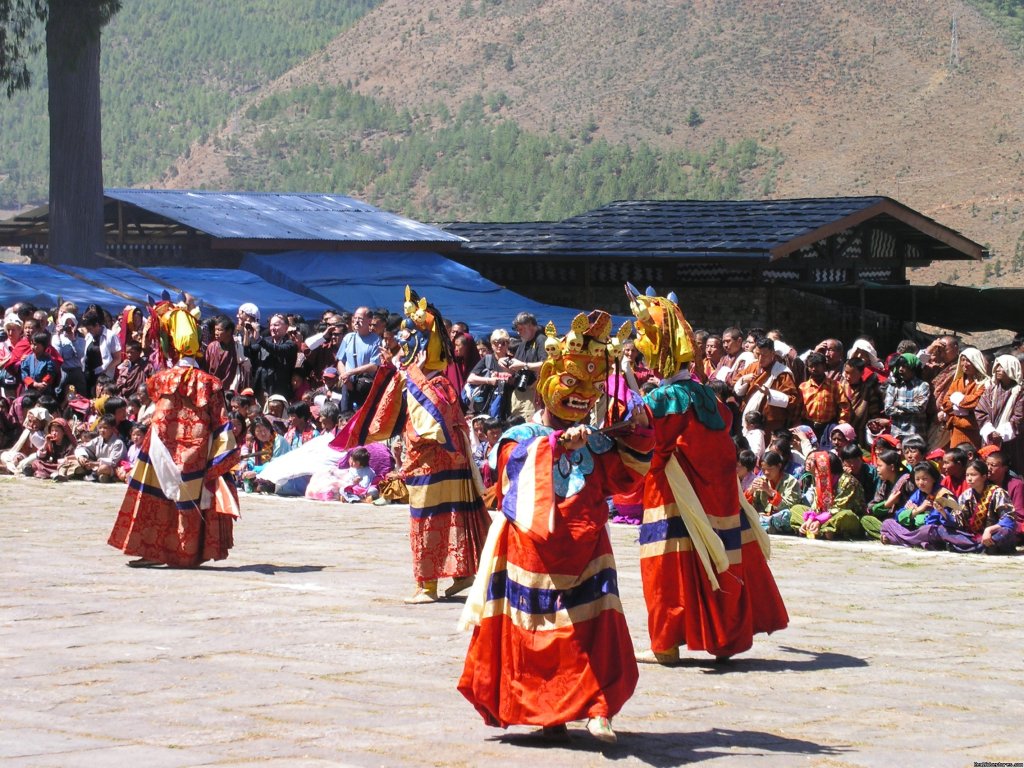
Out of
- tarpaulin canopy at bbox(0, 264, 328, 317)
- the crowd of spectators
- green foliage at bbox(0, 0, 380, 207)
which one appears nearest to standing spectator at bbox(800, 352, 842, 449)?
the crowd of spectators

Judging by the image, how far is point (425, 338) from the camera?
9.35 m

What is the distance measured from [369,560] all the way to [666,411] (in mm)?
4029

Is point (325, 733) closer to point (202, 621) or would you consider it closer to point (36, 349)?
point (202, 621)

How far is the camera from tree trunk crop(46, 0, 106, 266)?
23562mm

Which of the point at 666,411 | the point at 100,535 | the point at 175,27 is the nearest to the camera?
the point at 666,411

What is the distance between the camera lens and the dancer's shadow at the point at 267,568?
10.2m

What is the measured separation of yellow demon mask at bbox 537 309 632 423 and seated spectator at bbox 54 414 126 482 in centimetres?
1042

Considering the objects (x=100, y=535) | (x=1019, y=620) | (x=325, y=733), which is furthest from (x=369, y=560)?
(x=325, y=733)

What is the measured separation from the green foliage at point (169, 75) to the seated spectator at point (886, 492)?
5949 cm

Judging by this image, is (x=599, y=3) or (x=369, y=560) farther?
(x=599, y=3)

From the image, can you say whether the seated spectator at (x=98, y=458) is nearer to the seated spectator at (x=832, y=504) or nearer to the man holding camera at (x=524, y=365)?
the man holding camera at (x=524, y=365)

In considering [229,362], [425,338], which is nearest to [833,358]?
[425,338]

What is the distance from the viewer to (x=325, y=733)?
5867mm

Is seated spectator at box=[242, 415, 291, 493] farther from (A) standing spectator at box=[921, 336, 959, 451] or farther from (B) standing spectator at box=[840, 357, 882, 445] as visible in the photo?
(A) standing spectator at box=[921, 336, 959, 451]
